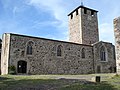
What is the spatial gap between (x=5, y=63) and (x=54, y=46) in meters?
7.16

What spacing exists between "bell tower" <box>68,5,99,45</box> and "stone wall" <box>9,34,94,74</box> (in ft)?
17.4

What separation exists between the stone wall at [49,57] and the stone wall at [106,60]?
3.17ft

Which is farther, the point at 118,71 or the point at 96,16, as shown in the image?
the point at 96,16

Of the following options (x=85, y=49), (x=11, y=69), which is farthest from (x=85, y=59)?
(x=11, y=69)

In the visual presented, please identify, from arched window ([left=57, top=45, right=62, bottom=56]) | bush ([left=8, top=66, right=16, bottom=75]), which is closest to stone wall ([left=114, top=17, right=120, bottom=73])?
arched window ([left=57, top=45, right=62, bottom=56])

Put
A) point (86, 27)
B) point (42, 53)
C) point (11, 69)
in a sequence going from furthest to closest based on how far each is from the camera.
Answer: point (86, 27) < point (42, 53) < point (11, 69)

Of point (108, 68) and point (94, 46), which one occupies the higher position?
point (94, 46)

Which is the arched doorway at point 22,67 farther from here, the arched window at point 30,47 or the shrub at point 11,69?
the arched window at point 30,47

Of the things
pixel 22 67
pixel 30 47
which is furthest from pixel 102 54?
pixel 22 67

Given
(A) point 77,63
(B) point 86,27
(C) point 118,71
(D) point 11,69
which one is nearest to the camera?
(C) point 118,71

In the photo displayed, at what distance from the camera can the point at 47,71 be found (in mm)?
22594

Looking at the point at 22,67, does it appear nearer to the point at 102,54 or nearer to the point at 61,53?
the point at 61,53

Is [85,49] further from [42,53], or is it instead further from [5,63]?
[5,63]

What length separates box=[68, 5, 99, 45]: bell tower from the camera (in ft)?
106
